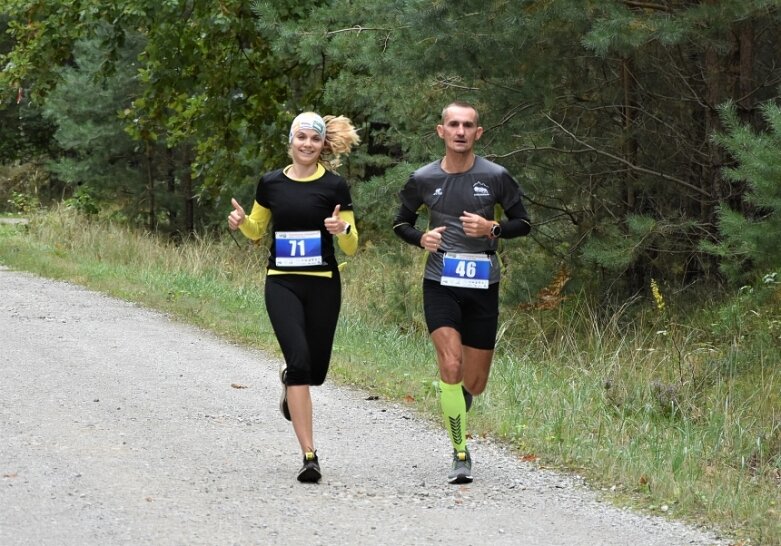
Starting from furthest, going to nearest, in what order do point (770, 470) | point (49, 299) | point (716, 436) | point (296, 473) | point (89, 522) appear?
point (49, 299)
point (716, 436)
point (770, 470)
point (296, 473)
point (89, 522)

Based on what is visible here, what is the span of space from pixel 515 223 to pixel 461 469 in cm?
136

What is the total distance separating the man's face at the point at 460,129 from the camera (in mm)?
6883

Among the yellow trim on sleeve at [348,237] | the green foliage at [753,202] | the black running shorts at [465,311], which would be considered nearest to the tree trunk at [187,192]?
the green foliage at [753,202]

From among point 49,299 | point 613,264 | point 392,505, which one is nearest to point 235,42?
point 49,299

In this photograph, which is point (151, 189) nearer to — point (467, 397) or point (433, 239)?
point (467, 397)

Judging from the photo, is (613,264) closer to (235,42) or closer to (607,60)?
(607,60)

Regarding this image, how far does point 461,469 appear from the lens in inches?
270

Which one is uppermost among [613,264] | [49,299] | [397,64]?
[397,64]

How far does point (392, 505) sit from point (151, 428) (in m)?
2.39

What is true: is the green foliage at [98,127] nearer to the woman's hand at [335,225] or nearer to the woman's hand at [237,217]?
the woman's hand at [237,217]

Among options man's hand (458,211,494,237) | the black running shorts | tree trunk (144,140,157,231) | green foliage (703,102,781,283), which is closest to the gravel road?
the black running shorts

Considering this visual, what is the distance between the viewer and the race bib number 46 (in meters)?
6.93

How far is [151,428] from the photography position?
321 inches

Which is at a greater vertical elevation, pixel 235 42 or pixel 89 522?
pixel 235 42
